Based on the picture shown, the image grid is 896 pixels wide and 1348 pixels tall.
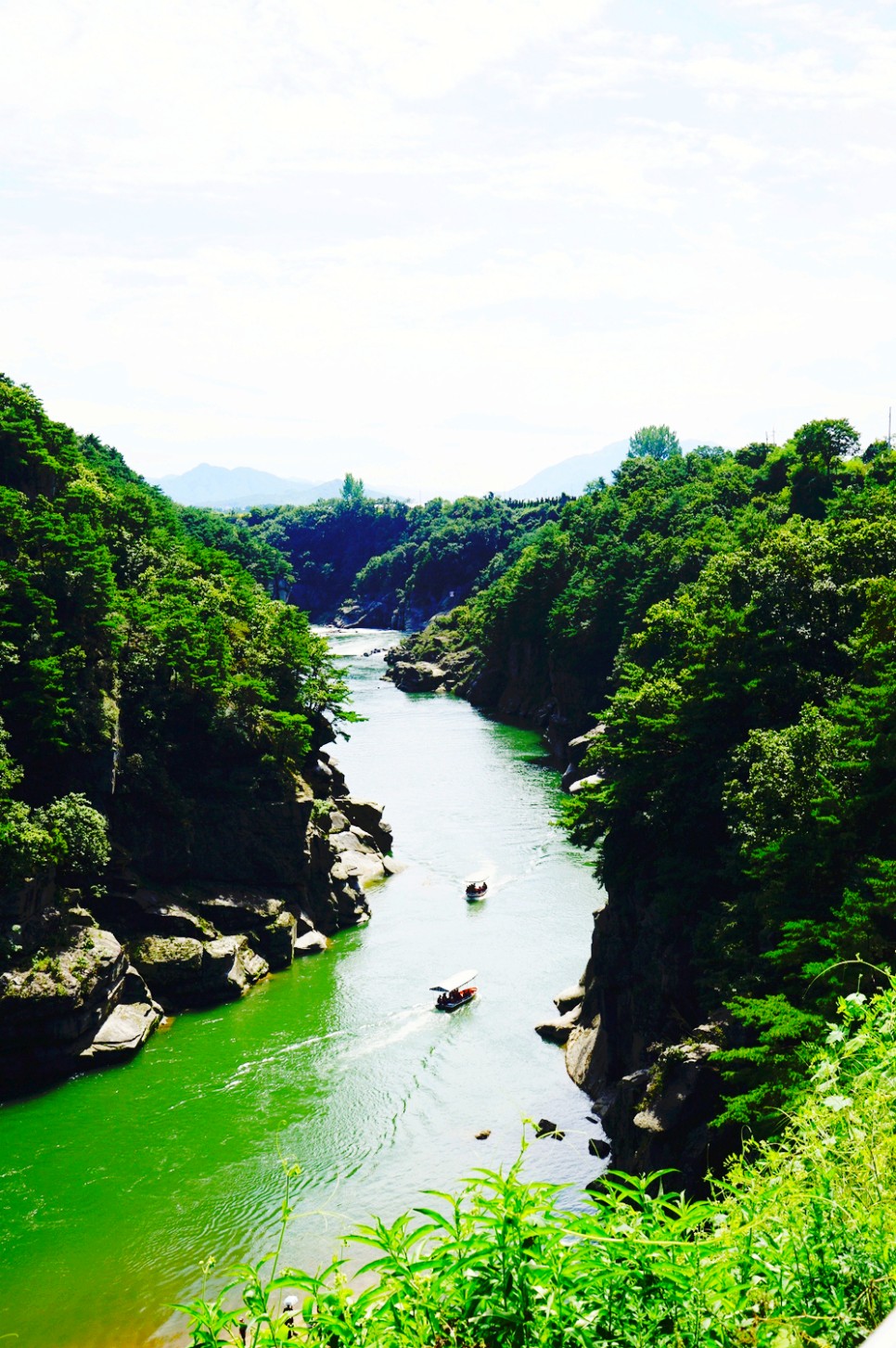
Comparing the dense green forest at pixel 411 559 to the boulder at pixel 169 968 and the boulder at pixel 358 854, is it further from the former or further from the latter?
the boulder at pixel 169 968

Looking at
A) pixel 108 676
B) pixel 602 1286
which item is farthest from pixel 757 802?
pixel 108 676

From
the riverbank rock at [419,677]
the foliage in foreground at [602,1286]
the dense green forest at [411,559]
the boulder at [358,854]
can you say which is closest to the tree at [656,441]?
the dense green forest at [411,559]

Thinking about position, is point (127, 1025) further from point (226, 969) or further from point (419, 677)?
point (419, 677)

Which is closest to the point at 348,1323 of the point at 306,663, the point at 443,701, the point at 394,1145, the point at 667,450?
the point at 394,1145

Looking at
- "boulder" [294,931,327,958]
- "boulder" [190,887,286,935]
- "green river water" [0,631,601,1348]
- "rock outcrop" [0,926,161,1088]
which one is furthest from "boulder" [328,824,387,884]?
"rock outcrop" [0,926,161,1088]

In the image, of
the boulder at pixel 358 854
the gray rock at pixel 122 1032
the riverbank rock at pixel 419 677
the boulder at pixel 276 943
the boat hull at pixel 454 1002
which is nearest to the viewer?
the gray rock at pixel 122 1032
